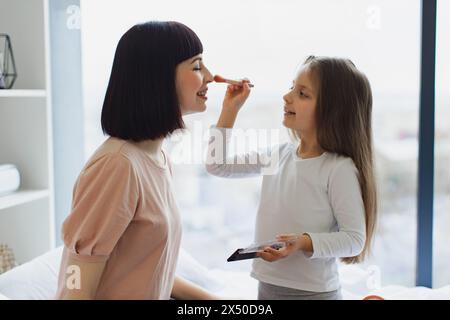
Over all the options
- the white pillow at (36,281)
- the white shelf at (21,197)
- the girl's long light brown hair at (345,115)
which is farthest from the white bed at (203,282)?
the girl's long light brown hair at (345,115)

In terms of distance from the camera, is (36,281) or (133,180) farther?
(36,281)

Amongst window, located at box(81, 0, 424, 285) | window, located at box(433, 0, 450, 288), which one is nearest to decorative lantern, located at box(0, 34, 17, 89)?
window, located at box(81, 0, 424, 285)

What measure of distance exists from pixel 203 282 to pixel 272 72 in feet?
1.47

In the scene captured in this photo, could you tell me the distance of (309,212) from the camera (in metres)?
0.81

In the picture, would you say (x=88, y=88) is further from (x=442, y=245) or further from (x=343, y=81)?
(x=442, y=245)

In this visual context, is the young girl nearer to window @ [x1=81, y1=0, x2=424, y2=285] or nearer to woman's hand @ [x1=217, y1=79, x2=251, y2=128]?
woman's hand @ [x1=217, y1=79, x2=251, y2=128]

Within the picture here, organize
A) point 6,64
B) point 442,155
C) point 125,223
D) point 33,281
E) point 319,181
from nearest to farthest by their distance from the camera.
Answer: point 125,223, point 319,181, point 33,281, point 6,64, point 442,155

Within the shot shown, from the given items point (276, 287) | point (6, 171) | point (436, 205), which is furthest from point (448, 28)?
point (6, 171)

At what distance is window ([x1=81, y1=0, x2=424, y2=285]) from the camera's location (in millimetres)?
971

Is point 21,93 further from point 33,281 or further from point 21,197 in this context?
point 33,281


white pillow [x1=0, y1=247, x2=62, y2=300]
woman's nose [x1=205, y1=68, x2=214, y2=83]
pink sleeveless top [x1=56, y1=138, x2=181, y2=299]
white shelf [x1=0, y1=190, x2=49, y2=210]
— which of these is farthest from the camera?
white shelf [x1=0, y1=190, x2=49, y2=210]

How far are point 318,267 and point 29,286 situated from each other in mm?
511

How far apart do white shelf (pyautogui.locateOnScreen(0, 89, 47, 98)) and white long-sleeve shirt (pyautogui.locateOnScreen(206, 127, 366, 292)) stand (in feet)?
1.31

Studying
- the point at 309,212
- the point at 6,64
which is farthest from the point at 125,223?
the point at 6,64
